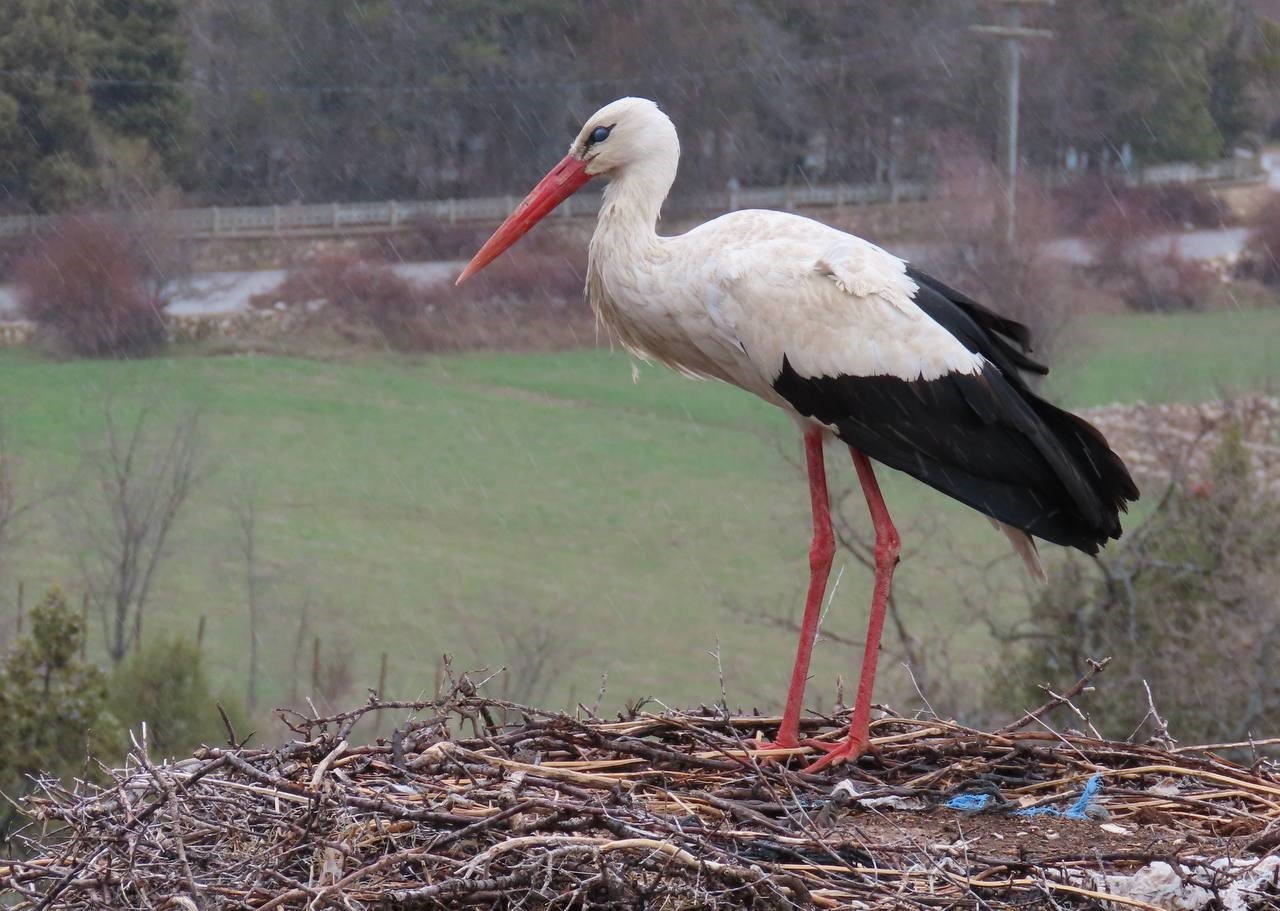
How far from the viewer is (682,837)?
3660 mm

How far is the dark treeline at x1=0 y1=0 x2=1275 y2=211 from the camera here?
20172 millimetres

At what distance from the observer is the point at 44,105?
1931cm

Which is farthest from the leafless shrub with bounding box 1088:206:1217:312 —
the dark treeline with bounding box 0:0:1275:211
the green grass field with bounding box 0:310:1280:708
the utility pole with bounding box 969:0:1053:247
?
the utility pole with bounding box 969:0:1053:247

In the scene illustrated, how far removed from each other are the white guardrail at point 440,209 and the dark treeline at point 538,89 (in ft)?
0.64

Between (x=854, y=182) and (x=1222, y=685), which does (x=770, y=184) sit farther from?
(x=1222, y=685)

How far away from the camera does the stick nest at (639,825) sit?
3.55 m

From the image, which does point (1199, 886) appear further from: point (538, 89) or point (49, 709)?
point (538, 89)

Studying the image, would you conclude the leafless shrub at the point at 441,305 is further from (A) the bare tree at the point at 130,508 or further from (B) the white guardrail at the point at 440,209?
(A) the bare tree at the point at 130,508

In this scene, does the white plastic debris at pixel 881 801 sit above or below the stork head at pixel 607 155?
below

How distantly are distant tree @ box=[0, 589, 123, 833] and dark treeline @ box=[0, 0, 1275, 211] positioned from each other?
27.9ft

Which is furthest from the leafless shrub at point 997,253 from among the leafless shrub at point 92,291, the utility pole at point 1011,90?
the leafless shrub at point 92,291

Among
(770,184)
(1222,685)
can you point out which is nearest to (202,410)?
(770,184)

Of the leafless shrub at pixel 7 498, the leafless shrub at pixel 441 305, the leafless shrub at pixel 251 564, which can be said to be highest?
the leafless shrub at pixel 441 305

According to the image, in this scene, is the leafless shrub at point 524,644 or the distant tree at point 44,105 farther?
the distant tree at point 44,105
